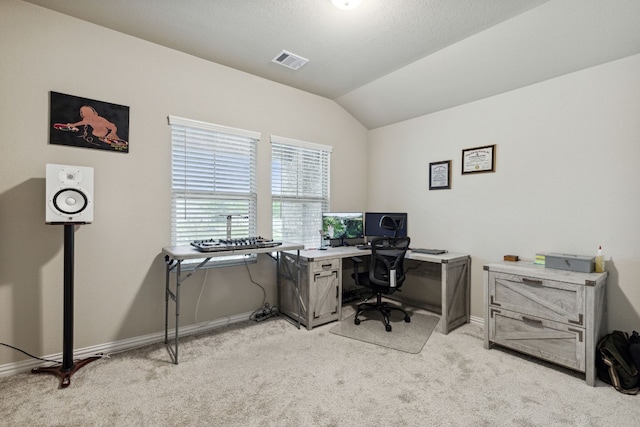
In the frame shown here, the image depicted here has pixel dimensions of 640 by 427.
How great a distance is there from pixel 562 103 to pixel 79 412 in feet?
14.7

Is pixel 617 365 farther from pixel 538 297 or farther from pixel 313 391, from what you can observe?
pixel 313 391

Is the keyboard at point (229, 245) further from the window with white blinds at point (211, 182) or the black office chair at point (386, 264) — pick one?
the black office chair at point (386, 264)

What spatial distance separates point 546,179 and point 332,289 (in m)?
2.42

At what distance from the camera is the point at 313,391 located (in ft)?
6.89

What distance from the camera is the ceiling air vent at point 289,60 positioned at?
3.01m

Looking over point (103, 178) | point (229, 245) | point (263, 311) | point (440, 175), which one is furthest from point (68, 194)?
point (440, 175)

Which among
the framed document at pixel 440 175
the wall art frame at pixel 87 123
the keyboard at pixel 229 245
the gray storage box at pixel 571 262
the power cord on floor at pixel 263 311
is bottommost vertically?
the power cord on floor at pixel 263 311

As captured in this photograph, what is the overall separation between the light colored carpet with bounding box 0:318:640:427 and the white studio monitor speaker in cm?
121

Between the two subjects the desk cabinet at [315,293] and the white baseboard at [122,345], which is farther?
the desk cabinet at [315,293]

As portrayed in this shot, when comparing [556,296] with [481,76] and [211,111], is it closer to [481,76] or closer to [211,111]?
[481,76]

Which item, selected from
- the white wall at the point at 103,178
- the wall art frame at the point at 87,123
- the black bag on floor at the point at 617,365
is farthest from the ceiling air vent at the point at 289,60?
the black bag on floor at the point at 617,365

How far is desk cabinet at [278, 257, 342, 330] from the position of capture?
3.18 m

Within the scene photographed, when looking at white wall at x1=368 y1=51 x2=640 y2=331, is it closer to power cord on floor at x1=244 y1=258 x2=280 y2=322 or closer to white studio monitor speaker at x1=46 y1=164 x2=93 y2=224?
power cord on floor at x1=244 y1=258 x2=280 y2=322

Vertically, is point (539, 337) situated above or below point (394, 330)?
above
